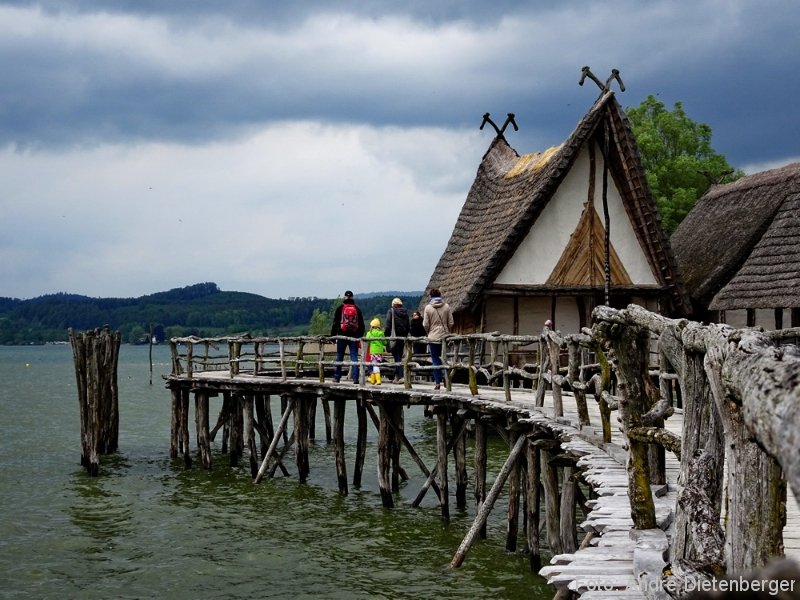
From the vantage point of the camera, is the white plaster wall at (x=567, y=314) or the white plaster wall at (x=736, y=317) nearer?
the white plaster wall at (x=567, y=314)

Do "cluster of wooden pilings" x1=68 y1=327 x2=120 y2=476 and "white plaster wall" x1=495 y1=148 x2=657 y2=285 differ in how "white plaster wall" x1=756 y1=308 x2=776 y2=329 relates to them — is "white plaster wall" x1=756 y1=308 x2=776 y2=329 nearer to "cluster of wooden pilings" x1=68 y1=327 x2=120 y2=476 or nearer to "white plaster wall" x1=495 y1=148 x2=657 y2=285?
"white plaster wall" x1=495 y1=148 x2=657 y2=285

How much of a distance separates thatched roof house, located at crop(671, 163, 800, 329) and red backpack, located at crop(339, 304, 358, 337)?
9558 mm

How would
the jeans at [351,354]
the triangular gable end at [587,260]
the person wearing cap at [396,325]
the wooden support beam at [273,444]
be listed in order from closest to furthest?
the person wearing cap at [396,325]
the jeans at [351,354]
the wooden support beam at [273,444]
the triangular gable end at [587,260]

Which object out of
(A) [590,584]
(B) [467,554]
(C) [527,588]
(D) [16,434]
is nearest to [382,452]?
(B) [467,554]

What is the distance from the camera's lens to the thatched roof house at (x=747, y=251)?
24141mm

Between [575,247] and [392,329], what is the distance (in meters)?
8.41

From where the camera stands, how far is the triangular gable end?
85.2 feet

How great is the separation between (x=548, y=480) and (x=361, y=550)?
13.0 feet

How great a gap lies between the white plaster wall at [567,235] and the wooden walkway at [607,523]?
1127cm

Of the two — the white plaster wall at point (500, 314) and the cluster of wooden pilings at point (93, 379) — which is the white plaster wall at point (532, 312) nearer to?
the white plaster wall at point (500, 314)

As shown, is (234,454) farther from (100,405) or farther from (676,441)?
(676,441)

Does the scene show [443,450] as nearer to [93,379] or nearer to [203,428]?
[203,428]

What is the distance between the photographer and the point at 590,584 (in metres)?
5.57

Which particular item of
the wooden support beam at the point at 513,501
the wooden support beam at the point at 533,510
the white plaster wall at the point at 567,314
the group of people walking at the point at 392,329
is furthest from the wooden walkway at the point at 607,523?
the white plaster wall at the point at 567,314
